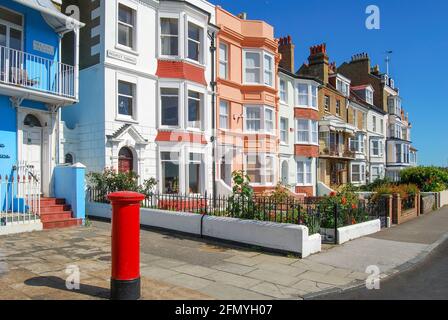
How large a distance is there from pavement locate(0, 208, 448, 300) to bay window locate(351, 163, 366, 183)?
2619 centimetres

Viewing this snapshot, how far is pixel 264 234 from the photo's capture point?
8617 millimetres

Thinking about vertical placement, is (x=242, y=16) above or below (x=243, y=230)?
above

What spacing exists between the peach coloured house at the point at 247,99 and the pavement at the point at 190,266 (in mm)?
10742

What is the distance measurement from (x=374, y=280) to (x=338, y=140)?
2782 centimetres

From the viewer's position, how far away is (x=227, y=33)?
20.1 metres

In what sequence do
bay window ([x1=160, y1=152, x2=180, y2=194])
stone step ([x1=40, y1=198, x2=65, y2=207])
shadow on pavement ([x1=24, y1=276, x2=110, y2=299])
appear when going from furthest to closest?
bay window ([x1=160, y1=152, x2=180, y2=194])
stone step ([x1=40, y1=198, x2=65, y2=207])
shadow on pavement ([x1=24, y1=276, x2=110, y2=299])

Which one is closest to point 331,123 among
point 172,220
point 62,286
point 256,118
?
point 256,118

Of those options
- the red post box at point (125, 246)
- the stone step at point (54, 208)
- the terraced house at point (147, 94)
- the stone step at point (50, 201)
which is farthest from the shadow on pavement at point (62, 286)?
the terraced house at point (147, 94)

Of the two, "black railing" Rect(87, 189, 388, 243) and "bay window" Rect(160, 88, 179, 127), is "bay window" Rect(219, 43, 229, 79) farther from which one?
"black railing" Rect(87, 189, 388, 243)

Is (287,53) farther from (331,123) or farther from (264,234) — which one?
(264,234)

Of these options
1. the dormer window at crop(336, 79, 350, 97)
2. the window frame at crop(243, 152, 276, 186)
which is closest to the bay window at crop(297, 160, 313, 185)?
the window frame at crop(243, 152, 276, 186)

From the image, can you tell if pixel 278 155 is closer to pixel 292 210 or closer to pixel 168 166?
pixel 168 166

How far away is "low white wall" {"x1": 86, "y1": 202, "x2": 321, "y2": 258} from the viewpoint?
8146 millimetres

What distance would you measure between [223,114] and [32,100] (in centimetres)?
1046
